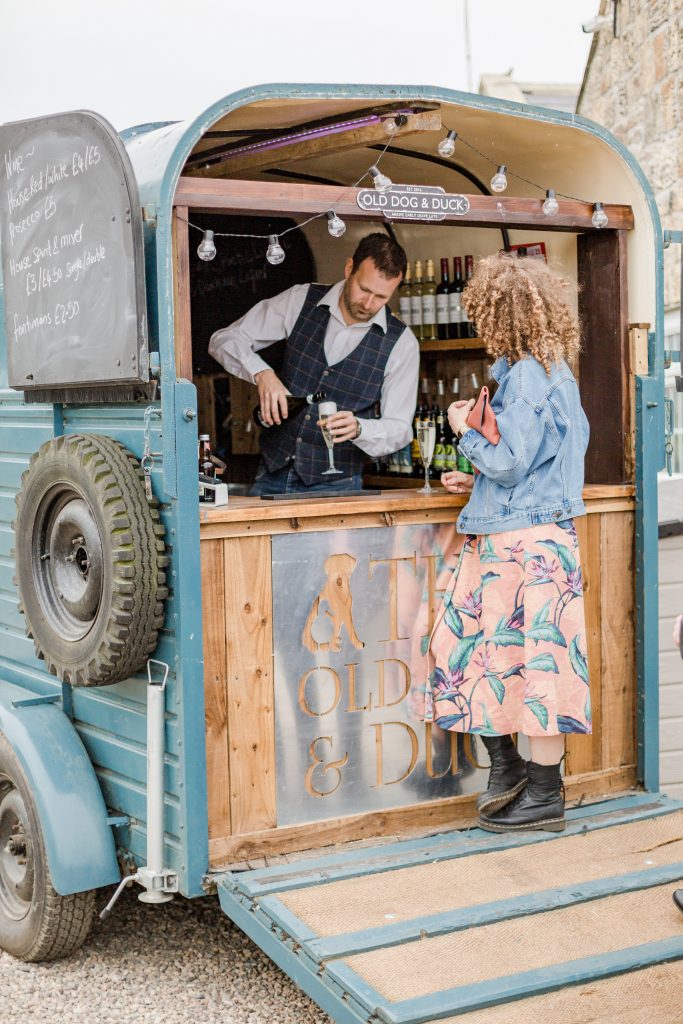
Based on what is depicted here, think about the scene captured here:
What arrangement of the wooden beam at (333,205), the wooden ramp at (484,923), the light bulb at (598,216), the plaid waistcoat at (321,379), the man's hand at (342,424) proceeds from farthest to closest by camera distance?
1. the plaid waistcoat at (321,379)
2. the man's hand at (342,424)
3. the light bulb at (598,216)
4. the wooden beam at (333,205)
5. the wooden ramp at (484,923)

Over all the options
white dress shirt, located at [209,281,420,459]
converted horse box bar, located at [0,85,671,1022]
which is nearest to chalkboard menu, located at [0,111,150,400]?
converted horse box bar, located at [0,85,671,1022]

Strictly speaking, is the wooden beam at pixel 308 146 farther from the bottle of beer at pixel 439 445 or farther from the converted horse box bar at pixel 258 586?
the bottle of beer at pixel 439 445

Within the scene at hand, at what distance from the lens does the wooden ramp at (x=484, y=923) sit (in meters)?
2.72

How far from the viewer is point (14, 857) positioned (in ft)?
13.5

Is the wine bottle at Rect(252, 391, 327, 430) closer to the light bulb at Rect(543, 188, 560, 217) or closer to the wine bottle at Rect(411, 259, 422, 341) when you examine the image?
the wine bottle at Rect(411, 259, 422, 341)

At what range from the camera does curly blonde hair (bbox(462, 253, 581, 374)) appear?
3.70m

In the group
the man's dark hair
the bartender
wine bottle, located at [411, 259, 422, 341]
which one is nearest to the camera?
the man's dark hair

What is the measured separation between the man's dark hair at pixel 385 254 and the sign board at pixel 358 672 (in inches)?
47.6

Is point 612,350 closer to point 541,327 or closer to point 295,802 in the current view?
point 541,327

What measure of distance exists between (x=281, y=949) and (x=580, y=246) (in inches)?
107

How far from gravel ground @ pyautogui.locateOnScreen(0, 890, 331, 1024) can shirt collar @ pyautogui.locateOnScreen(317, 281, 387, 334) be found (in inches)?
92.7

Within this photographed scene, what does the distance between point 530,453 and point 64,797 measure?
1802mm

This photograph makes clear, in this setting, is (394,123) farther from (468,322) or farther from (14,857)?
(14,857)

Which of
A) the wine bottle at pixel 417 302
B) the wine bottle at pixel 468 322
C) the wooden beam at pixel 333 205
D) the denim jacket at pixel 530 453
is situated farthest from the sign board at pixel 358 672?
the wine bottle at pixel 417 302
